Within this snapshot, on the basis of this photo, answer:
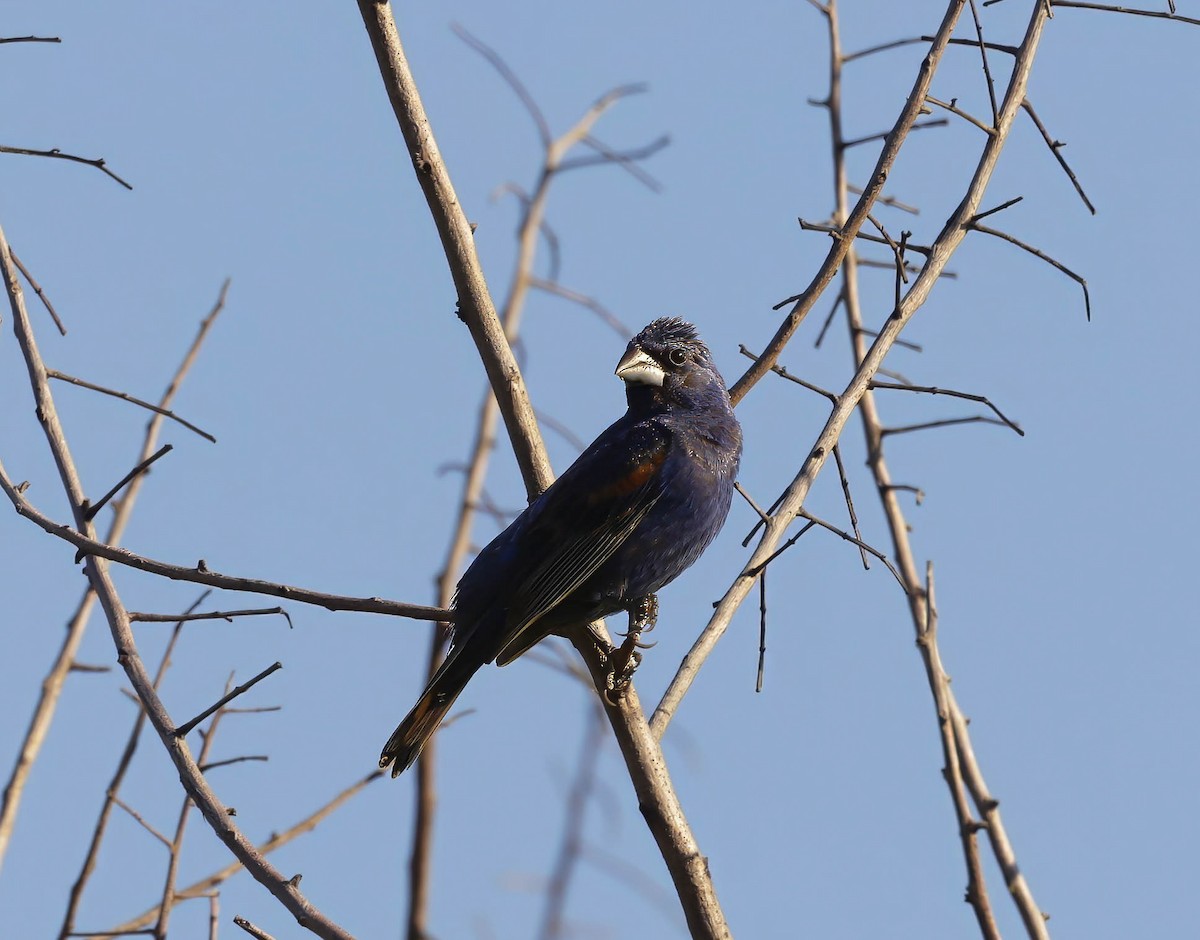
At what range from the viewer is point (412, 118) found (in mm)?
4289

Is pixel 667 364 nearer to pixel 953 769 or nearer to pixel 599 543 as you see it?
pixel 599 543

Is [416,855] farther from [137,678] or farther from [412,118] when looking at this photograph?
[412,118]

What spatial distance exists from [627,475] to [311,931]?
2297mm

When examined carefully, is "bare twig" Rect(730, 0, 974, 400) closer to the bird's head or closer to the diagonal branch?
the bird's head

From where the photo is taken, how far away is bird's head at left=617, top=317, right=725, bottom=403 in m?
5.88

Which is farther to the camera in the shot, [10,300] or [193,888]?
[193,888]

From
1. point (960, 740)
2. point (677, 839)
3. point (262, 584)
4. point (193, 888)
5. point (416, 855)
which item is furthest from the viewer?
point (416, 855)

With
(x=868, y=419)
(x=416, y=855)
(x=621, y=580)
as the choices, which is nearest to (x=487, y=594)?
(x=621, y=580)

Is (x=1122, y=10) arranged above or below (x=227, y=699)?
above

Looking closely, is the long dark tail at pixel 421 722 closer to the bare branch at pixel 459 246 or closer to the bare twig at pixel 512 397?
the bare twig at pixel 512 397

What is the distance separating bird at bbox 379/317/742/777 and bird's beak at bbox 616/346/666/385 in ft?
0.05

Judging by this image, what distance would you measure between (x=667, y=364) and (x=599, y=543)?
3.52 feet

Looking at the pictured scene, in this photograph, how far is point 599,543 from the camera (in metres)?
5.14

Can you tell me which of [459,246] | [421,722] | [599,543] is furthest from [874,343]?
[421,722]
